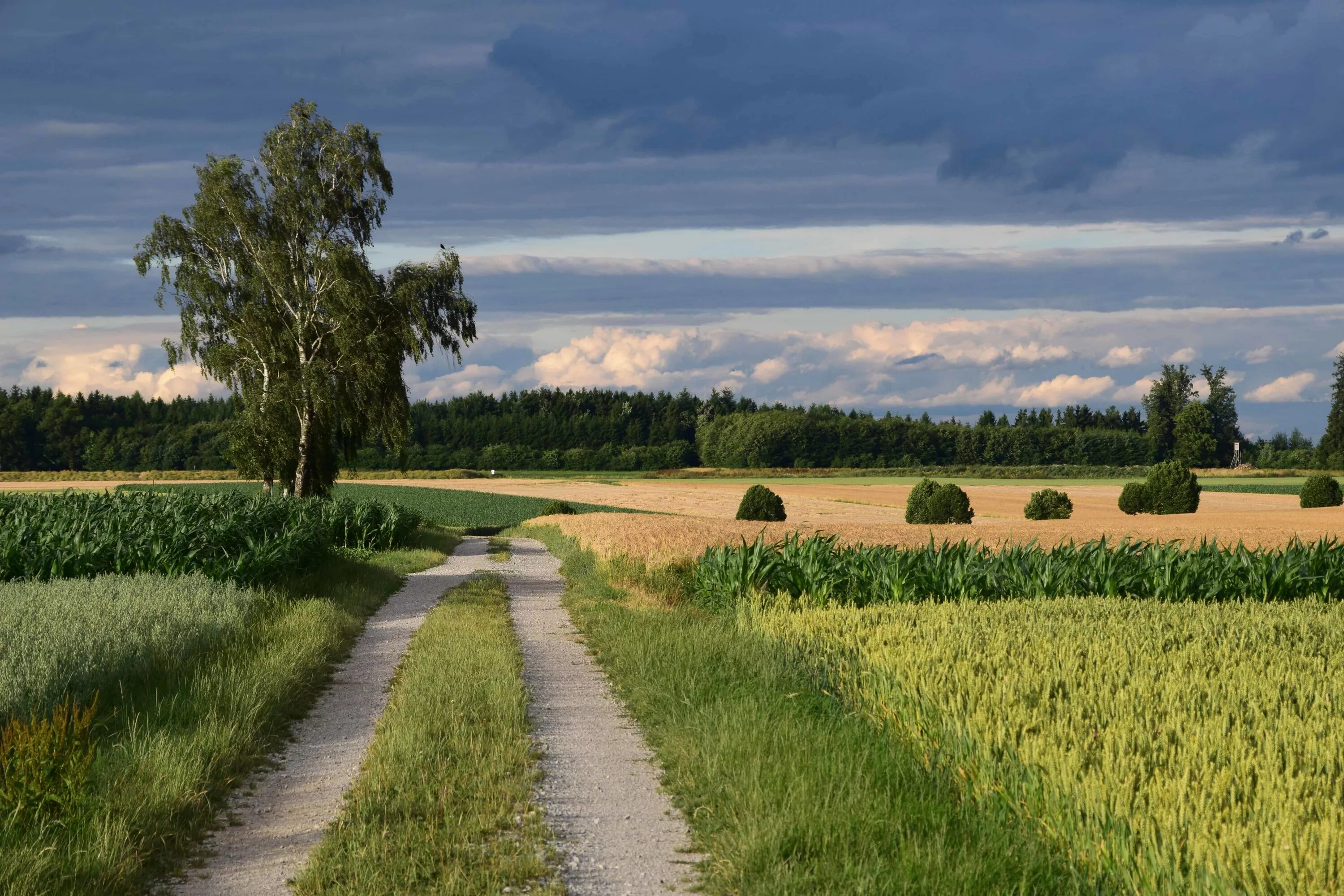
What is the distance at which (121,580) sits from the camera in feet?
46.7

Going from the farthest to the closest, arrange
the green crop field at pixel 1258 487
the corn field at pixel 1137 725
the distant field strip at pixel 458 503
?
the green crop field at pixel 1258 487, the distant field strip at pixel 458 503, the corn field at pixel 1137 725

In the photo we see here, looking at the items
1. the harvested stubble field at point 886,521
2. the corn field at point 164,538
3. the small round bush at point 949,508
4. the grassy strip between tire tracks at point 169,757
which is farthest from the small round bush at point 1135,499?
the grassy strip between tire tracks at point 169,757

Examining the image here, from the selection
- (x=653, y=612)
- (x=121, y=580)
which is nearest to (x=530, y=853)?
(x=653, y=612)

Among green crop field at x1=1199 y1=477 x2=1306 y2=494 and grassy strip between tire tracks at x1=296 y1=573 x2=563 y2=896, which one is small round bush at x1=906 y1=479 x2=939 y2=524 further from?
green crop field at x1=1199 y1=477 x2=1306 y2=494

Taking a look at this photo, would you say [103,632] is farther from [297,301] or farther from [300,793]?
[297,301]

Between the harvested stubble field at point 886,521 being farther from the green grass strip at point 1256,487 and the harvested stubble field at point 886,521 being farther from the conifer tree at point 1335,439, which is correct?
the conifer tree at point 1335,439

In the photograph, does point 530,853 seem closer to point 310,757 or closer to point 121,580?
point 310,757

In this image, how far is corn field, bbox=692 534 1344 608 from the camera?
13617 mm

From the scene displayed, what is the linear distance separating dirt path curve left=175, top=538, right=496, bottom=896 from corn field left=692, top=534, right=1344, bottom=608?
208 inches

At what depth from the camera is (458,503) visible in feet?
204

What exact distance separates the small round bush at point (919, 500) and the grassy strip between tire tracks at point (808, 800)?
29.0m

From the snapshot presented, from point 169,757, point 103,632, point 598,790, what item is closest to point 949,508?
point 103,632

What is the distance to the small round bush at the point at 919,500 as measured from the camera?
3753cm

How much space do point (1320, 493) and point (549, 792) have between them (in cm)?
4268
